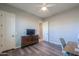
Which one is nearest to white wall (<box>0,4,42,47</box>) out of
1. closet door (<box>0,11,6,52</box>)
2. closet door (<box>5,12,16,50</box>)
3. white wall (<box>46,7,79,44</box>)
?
closet door (<box>5,12,16,50</box>)

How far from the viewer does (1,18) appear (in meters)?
2.00

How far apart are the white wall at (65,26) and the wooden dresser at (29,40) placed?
419mm

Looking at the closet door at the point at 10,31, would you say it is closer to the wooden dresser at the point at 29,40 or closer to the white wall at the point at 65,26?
the wooden dresser at the point at 29,40

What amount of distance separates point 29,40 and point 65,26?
1037 mm

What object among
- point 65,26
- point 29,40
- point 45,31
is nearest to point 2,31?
point 29,40

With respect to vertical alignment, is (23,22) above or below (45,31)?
above

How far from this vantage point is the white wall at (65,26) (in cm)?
198

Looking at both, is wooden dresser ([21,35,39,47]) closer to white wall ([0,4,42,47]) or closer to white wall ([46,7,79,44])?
white wall ([0,4,42,47])

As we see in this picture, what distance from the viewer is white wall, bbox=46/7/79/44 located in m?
1.98

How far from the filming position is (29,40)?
7.82 ft

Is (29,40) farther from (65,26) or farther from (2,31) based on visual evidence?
(65,26)

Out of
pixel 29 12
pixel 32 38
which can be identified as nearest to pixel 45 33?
pixel 32 38

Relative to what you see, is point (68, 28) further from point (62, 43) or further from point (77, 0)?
point (77, 0)

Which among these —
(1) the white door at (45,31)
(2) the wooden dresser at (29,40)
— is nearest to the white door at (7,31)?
(2) the wooden dresser at (29,40)
